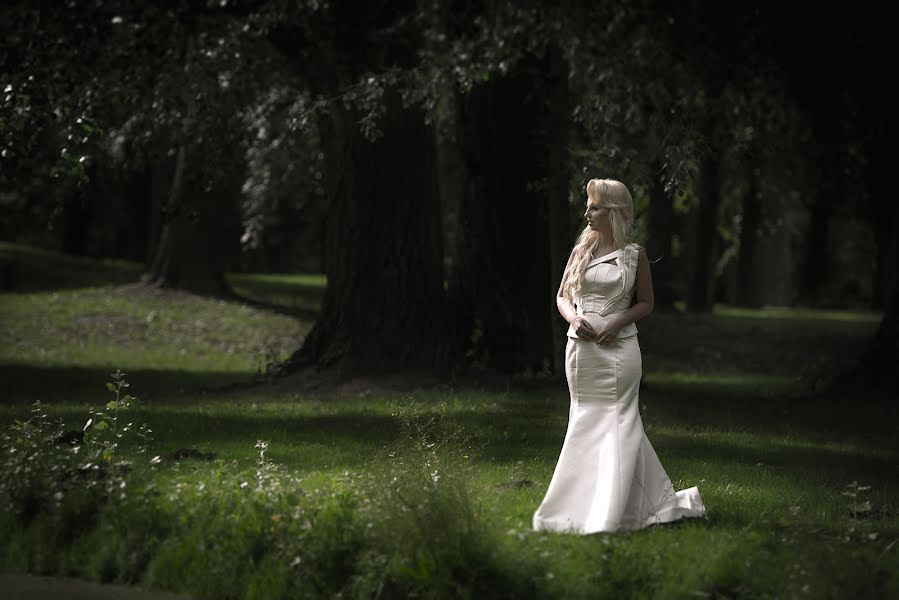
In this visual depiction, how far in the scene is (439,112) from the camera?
16.6 meters

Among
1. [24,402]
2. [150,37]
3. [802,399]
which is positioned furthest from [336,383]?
[802,399]

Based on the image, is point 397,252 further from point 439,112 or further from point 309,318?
point 309,318

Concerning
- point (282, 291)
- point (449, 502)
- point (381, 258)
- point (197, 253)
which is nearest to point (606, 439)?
point (449, 502)

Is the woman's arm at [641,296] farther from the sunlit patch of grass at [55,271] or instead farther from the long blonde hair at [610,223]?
the sunlit patch of grass at [55,271]

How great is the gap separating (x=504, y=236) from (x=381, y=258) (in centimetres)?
174

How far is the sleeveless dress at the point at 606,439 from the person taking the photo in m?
7.30

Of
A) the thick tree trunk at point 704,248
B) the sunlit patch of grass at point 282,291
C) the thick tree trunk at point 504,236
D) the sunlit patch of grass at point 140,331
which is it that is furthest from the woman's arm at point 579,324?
the sunlit patch of grass at point 282,291

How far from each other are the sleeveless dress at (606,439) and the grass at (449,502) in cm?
22

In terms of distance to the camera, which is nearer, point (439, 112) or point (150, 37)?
point (150, 37)

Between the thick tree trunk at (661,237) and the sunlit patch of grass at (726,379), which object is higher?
the thick tree trunk at (661,237)

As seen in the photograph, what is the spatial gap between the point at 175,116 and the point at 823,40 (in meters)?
8.51

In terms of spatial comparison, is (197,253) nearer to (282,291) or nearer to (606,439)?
(282,291)

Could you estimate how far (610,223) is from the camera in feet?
24.6

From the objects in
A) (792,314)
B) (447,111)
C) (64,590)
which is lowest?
(64,590)
